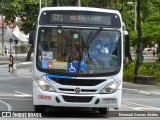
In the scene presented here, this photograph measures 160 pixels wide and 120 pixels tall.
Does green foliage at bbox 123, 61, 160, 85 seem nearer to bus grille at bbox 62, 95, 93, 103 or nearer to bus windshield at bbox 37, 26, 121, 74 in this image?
bus windshield at bbox 37, 26, 121, 74

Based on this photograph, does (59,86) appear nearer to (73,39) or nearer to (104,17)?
(73,39)

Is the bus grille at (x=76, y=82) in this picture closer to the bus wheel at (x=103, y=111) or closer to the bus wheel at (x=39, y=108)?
the bus wheel at (x=39, y=108)

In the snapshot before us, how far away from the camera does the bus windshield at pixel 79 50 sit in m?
13.1

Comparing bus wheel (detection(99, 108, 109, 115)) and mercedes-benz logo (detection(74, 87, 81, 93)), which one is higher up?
mercedes-benz logo (detection(74, 87, 81, 93))

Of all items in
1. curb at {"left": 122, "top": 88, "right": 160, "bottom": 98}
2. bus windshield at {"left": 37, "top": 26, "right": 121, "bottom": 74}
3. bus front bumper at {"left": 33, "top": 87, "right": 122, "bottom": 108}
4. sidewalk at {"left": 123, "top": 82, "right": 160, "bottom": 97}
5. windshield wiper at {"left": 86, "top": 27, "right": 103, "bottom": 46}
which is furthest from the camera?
sidewalk at {"left": 123, "top": 82, "right": 160, "bottom": 97}

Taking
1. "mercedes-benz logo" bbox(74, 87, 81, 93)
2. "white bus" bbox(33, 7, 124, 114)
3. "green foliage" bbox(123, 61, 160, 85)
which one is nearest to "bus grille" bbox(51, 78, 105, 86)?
"white bus" bbox(33, 7, 124, 114)

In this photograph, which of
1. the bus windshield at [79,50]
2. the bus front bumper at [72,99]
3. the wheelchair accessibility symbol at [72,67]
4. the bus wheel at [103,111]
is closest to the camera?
the bus front bumper at [72,99]

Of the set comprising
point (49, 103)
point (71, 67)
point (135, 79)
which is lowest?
point (135, 79)

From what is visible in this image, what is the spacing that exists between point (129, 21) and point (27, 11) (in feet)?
52.4

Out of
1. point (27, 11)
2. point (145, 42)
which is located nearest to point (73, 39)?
point (145, 42)

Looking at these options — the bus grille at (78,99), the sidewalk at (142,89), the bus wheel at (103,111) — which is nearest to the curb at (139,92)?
the sidewalk at (142,89)

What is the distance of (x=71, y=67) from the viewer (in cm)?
1305

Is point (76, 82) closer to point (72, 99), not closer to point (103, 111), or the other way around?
point (72, 99)

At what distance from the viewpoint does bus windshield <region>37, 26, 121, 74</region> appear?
1310cm
